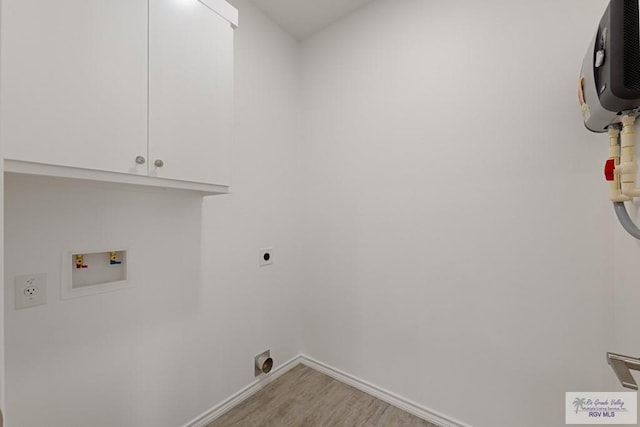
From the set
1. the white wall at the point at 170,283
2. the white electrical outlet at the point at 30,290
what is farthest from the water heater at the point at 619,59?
the white electrical outlet at the point at 30,290

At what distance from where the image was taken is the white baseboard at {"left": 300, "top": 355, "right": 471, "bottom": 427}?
160 centimetres

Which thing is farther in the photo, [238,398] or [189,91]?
[238,398]

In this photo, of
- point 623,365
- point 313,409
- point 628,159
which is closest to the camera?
point 623,365

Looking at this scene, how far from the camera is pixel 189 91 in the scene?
1.26 metres

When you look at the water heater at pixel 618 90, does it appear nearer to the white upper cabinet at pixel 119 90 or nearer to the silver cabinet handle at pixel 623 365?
the silver cabinet handle at pixel 623 365

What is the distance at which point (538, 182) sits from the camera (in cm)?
133

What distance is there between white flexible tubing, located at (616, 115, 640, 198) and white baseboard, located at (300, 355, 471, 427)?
139 centimetres

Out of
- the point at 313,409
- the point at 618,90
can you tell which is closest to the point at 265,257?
the point at 313,409

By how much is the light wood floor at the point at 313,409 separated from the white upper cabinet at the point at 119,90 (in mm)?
1359

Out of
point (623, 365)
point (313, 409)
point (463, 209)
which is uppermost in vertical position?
point (463, 209)

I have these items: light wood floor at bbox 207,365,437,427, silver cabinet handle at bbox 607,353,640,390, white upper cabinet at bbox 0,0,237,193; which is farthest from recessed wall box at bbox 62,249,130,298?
silver cabinet handle at bbox 607,353,640,390

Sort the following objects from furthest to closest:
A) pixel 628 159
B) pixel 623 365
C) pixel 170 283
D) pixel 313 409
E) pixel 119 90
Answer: pixel 313 409 < pixel 170 283 < pixel 119 90 < pixel 628 159 < pixel 623 365

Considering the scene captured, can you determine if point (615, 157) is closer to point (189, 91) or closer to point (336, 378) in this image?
point (189, 91)

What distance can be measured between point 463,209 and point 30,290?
6.47 ft
